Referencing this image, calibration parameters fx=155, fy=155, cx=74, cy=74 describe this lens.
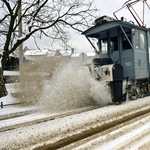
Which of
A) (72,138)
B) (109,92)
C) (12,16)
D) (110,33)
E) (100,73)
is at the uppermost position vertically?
(12,16)

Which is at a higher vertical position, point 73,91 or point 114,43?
point 114,43

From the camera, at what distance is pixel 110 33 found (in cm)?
792

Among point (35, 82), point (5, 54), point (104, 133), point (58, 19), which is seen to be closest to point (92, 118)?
point (104, 133)

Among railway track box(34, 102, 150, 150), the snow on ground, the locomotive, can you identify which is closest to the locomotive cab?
the locomotive

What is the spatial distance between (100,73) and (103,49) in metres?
2.34

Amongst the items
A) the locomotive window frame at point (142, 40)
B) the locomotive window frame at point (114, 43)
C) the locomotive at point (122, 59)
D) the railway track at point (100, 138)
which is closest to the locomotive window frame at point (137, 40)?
the locomotive at point (122, 59)

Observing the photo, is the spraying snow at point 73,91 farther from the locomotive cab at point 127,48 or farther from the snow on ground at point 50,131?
the snow on ground at point 50,131

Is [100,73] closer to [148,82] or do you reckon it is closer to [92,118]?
[92,118]

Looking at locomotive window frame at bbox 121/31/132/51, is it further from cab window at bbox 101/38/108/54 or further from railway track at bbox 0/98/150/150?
railway track at bbox 0/98/150/150

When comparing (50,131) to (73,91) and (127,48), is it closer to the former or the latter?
(73,91)

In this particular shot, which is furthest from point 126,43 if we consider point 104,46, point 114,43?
point 104,46

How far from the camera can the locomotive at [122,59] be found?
6410mm

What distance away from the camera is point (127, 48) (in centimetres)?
726

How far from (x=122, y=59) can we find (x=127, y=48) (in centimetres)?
55
